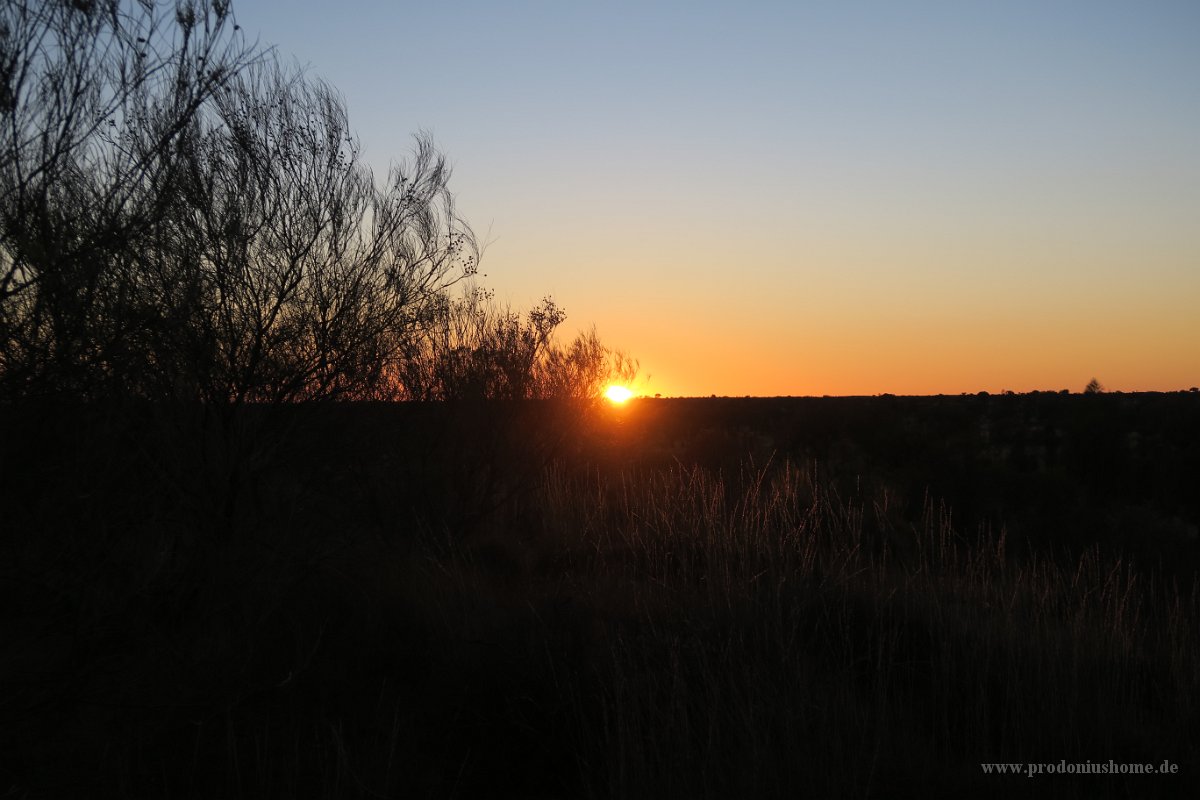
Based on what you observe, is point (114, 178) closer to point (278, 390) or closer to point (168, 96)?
point (168, 96)

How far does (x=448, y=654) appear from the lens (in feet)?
22.4

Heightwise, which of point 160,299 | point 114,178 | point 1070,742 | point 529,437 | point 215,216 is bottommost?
point 1070,742

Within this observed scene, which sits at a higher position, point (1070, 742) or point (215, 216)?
point (215, 216)

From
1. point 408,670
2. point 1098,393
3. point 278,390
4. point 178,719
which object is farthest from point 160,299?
point 1098,393

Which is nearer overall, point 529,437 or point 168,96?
point 168,96

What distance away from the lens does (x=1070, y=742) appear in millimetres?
5180

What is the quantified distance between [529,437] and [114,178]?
8.31 m

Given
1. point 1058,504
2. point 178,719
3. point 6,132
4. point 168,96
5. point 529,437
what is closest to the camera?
point 6,132

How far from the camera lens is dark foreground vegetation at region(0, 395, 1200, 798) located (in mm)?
4531

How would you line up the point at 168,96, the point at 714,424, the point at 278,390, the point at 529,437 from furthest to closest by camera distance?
the point at 714,424 → the point at 529,437 → the point at 278,390 → the point at 168,96

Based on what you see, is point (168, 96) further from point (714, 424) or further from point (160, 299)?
point (714, 424)

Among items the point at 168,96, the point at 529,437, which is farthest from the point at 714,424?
the point at 168,96

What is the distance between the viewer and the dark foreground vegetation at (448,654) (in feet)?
14.9

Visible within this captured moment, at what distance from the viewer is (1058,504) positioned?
18531mm
